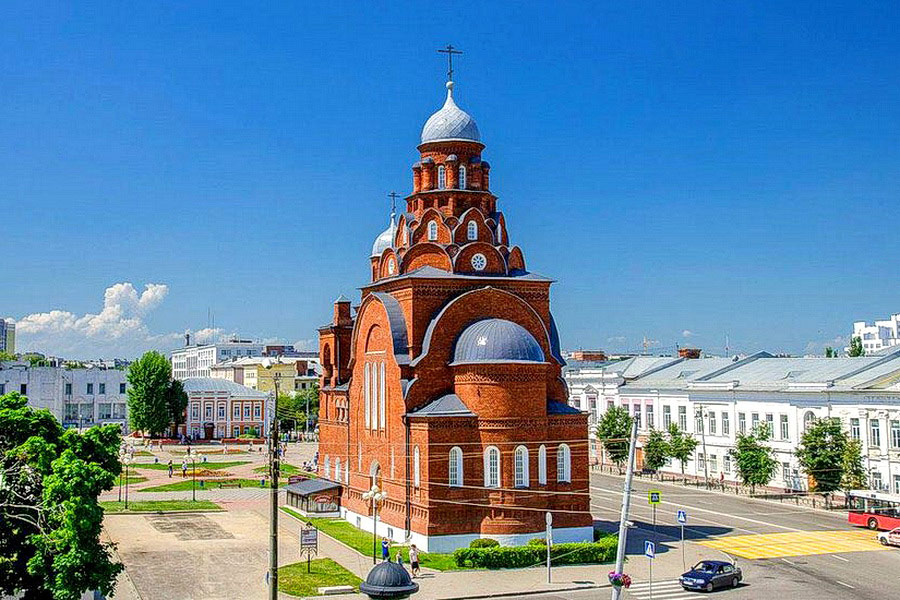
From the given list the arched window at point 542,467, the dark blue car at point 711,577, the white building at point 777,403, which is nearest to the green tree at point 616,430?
the white building at point 777,403

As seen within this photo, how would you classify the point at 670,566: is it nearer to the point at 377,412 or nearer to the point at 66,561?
the point at 377,412

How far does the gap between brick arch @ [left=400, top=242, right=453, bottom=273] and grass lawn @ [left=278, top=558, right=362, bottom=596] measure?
14432mm

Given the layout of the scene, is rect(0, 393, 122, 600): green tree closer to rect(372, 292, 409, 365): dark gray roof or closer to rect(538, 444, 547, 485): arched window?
rect(372, 292, 409, 365): dark gray roof

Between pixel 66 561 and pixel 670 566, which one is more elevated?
pixel 66 561

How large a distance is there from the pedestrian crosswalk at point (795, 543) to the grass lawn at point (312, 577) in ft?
Result: 51.2

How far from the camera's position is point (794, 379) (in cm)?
5697

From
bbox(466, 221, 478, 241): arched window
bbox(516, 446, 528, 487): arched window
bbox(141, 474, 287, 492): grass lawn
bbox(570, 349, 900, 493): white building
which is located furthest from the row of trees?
bbox(141, 474, 287, 492): grass lawn

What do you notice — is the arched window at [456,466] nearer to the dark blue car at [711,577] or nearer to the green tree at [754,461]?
the dark blue car at [711,577]

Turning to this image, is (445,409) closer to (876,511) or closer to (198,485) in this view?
(876,511)

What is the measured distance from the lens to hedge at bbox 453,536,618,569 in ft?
112

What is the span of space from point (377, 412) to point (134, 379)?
53841 millimetres

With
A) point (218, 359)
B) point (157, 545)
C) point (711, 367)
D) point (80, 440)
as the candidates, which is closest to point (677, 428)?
point (711, 367)

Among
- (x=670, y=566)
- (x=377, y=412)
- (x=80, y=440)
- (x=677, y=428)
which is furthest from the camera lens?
(x=677, y=428)

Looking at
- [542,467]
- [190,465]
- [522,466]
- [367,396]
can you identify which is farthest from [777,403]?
[190,465]
